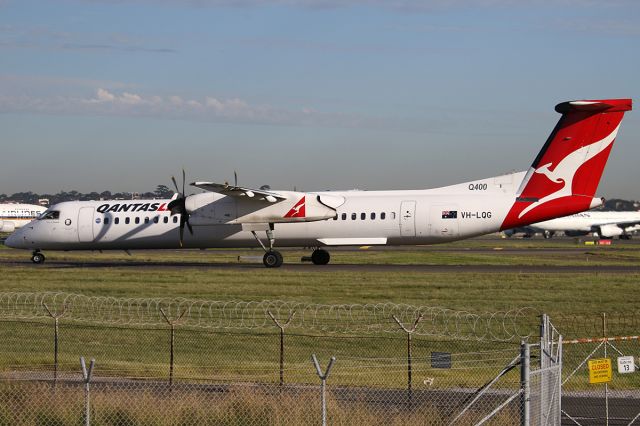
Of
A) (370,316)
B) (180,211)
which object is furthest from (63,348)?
(180,211)

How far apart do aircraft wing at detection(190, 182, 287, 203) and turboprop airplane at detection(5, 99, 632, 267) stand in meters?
0.05

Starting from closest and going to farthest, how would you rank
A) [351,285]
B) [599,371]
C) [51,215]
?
[599,371], [351,285], [51,215]

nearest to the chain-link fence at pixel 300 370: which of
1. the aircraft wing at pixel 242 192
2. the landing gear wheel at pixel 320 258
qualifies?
the aircraft wing at pixel 242 192

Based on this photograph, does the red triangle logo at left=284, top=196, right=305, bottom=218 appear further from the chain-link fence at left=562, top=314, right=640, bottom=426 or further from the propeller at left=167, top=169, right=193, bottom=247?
the chain-link fence at left=562, top=314, right=640, bottom=426

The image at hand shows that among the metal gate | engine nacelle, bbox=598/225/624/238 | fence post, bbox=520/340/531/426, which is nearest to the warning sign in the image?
the metal gate

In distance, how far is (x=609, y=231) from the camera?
114875 millimetres

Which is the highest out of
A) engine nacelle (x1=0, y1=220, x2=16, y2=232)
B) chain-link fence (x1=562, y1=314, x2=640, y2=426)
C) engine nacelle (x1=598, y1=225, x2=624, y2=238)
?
engine nacelle (x1=0, y1=220, x2=16, y2=232)

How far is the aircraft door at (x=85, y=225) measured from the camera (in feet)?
159

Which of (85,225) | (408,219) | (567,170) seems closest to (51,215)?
(85,225)

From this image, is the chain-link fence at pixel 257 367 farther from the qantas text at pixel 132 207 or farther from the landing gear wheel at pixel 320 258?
the landing gear wheel at pixel 320 258

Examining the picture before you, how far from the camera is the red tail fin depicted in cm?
4172

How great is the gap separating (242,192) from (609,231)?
266ft

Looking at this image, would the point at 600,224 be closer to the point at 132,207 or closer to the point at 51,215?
the point at 132,207

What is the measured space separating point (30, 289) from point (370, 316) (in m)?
15.8
